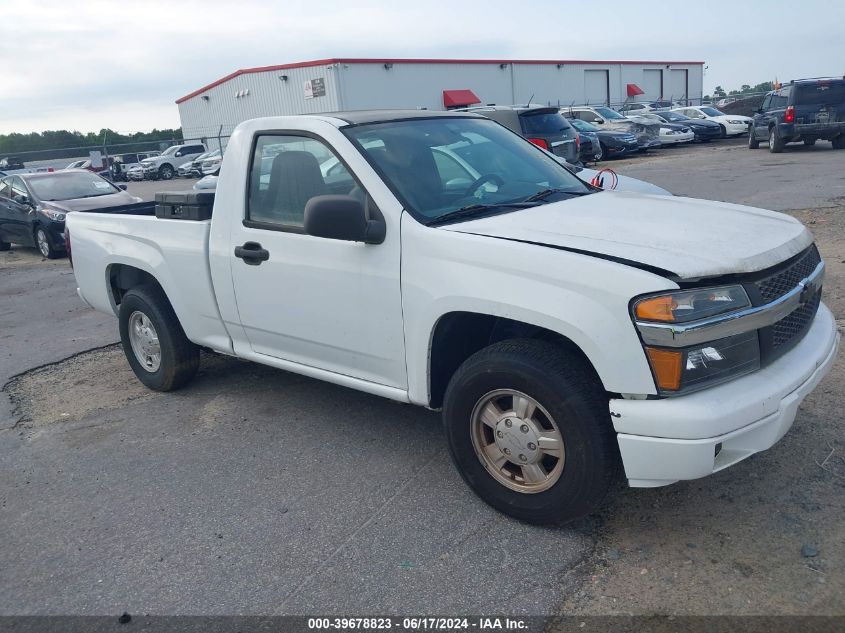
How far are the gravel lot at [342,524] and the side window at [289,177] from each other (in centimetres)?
135

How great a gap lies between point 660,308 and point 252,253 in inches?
93.2

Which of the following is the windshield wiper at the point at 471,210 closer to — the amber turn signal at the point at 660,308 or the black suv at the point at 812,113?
the amber turn signal at the point at 660,308

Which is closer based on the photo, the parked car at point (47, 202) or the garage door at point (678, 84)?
the parked car at point (47, 202)

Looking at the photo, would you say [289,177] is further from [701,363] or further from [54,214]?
[54,214]

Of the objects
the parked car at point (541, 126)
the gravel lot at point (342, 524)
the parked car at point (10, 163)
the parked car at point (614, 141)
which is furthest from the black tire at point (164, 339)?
the parked car at point (10, 163)

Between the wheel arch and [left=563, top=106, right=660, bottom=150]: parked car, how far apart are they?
76.9 ft

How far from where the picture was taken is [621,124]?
27.5m

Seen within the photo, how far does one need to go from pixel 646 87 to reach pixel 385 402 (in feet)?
184

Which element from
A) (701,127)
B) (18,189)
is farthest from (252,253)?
(701,127)

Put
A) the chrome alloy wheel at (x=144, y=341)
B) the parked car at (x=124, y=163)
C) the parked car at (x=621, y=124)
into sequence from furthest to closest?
1. the parked car at (x=124, y=163)
2. the parked car at (x=621, y=124)
3. the chrome alloy wheel at (x=144, y=341)

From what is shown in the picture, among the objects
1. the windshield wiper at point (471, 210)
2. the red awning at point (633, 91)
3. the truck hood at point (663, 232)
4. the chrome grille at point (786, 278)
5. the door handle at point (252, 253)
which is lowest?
the chrome grille at point (786, 278)

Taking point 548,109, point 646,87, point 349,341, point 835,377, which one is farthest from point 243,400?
point 646,87

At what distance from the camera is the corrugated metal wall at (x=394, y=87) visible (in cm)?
3784

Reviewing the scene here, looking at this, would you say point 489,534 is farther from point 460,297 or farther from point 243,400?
point 243,400
